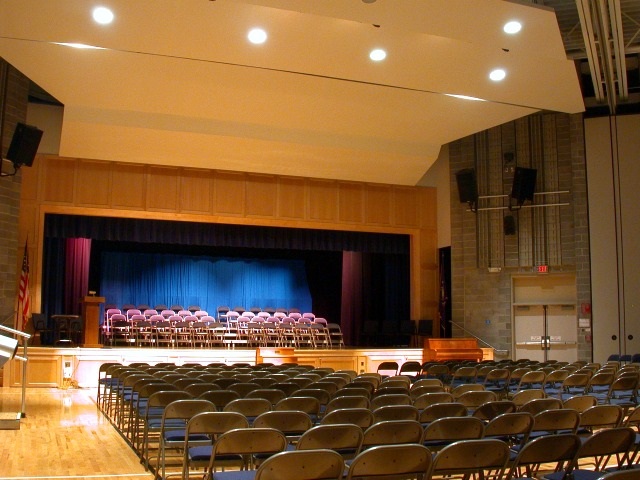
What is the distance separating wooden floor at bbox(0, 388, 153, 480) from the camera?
20.6ft

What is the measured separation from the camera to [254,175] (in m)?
17.3

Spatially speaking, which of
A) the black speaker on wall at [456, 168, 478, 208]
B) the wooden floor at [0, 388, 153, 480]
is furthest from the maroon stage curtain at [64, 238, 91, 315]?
the black speaker on wall at [456, 168, 478, 208]

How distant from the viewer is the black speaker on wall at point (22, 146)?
44.4ft

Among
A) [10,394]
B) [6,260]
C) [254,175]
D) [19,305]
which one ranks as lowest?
[10,394]

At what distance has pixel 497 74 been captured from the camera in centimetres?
1191

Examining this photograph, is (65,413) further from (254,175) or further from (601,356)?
(601,356)

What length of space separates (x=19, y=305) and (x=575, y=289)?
1250cm

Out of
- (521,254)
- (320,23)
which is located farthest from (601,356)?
(320,23)

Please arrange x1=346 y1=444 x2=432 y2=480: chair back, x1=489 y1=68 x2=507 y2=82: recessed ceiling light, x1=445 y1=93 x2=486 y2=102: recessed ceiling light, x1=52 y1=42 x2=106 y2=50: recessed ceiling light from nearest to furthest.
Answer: x1=346 y1=444 x2=432 y2=480: chair back → x1=52 y1=42 x2=106 y2=50: recessed ceiling light → x1=489 y1=68 x2=507 y2=82: recessed ceiling light → x1=445 y1=93 x2=486 y2=102: recessed ceiling light

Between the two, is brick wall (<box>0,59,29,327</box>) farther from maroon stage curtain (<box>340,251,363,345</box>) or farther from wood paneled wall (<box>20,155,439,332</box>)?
maroon stage curtain (<box>340,251,363,345</box>)

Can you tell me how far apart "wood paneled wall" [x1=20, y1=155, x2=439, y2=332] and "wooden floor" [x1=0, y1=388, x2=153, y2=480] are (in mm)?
5565

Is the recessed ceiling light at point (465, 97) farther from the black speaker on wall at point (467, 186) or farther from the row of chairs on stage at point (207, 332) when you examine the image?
the row of chairs on stage at point (207, 332)

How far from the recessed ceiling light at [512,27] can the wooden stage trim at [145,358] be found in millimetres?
8056

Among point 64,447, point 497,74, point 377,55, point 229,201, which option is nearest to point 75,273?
point 229,201
